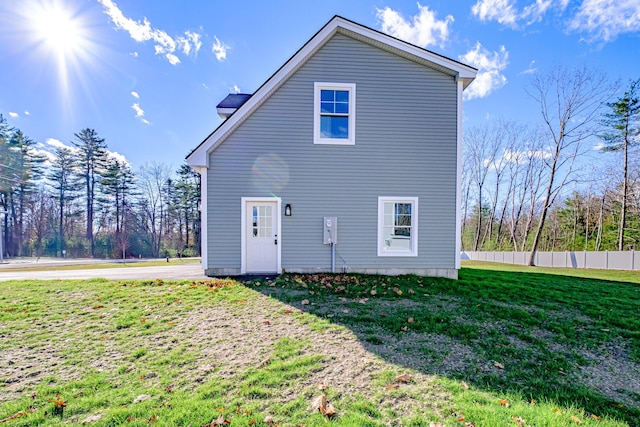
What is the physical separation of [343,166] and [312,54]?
3.39 metres

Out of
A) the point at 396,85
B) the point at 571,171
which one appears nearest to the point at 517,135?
the point at 571,171

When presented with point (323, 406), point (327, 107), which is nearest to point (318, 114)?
point (327, 107)

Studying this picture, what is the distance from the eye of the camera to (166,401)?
2.43 metres

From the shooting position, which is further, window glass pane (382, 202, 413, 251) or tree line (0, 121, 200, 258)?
tree line (0, 121, 200, 258)

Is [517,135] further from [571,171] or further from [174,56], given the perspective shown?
[174,56]

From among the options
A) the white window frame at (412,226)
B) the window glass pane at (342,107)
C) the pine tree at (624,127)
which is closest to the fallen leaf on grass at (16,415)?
the white window frame at (412,226)

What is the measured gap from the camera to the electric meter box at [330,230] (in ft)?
25.1

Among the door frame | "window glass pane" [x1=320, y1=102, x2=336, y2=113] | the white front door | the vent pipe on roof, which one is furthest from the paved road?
"window glass pane" [x1=320, y1=102, x2=336, y2=113]

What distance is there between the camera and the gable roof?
7453mm

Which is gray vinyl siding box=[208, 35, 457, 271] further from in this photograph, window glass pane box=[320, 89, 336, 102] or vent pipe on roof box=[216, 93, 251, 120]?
vent pipe on roof box=[216, 93, 251, 120]

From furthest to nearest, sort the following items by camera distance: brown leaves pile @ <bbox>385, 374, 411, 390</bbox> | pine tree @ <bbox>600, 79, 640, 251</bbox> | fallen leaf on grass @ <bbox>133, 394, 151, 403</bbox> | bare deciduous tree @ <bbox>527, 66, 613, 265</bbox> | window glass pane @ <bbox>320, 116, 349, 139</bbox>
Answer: pine tree @ <bbox>600, 79, 640, 251</bbox>, bare deciduous tree @ <bbox>527, 66, 613, 265</bbox>, window glass pane @ <bbox>320, 116, 349, 139</bbox>, brown leaves pile @ <bbox>385, 374, 411, 390</bbox>, fallen leaf on grass @ <bbox>133, 394, 151, 403</bbox>

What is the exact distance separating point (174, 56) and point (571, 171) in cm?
2578

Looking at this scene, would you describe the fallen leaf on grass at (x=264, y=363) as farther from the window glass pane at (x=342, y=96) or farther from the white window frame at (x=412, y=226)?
the window glass pane at (x=342, y=96)

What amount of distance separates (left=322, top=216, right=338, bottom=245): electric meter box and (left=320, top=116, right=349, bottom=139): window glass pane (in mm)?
2488
